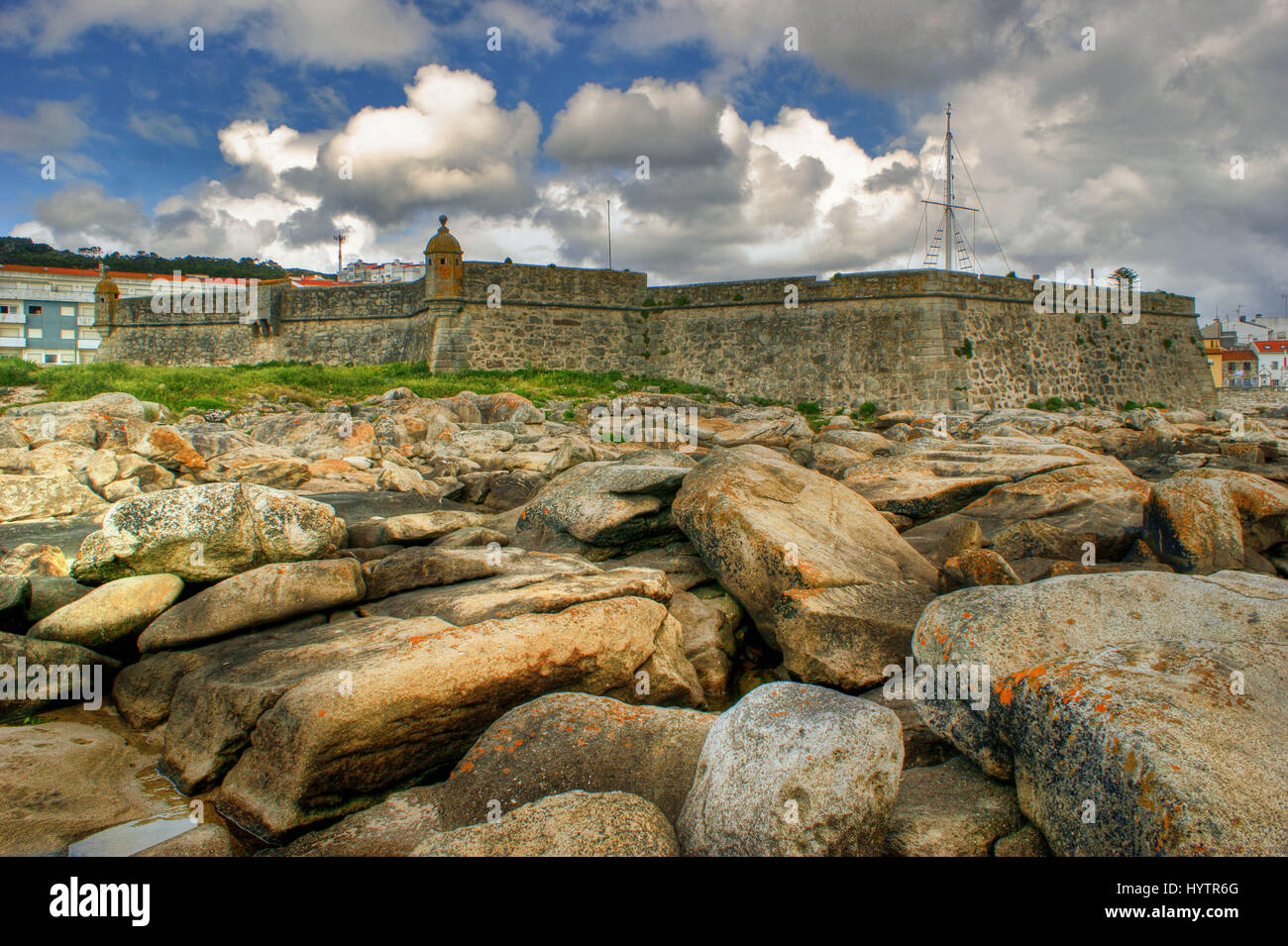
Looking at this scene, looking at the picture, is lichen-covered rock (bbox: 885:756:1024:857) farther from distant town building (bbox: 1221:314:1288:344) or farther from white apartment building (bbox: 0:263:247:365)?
distant town building (bbox: 1221:314:1288:344)

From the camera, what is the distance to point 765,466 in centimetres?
704

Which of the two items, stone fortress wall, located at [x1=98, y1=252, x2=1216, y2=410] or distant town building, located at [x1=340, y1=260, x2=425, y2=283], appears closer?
stone fortress wall, located at [x1=98, y1=252, x2=1216, y2=410]

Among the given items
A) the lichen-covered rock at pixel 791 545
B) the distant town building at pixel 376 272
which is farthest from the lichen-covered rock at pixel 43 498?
the distant town building at pixel 376 272

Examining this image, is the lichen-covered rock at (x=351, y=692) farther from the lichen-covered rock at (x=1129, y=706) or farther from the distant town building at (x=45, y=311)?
the distant town building at (x=45, y=311)

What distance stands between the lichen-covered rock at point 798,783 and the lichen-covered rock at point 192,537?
398 cm

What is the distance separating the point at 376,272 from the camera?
58.2m

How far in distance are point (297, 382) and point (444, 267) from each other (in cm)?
549

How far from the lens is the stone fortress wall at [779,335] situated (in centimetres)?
2241

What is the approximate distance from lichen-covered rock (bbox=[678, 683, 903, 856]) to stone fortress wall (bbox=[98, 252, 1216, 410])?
20.0 meters

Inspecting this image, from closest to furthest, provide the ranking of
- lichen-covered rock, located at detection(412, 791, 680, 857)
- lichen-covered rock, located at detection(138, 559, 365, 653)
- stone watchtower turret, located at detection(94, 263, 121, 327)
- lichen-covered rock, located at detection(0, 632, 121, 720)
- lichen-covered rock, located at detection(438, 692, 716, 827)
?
lichen-covered rock, located at detection(412, 791, 680, 857), lichen-covered rock, located at detection(438, 692, 716, 827), lichen-covered rock, located at detection(0, 632, 121, 720), lichen-covered rock, located at detection(138, 559, 365, 653), stone watchtower turret, located at detection(94, 263, 121, 327)

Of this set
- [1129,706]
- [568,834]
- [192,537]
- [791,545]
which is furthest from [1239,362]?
[568,834]

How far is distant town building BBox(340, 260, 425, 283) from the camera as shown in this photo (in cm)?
5062

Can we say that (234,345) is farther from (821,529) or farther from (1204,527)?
(1204,527)

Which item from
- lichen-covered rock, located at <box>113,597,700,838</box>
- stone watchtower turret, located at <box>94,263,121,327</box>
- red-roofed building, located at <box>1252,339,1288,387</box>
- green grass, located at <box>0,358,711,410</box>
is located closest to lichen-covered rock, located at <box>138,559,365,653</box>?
lichen-covered rock, located at <box>113,597,700,838</box>
